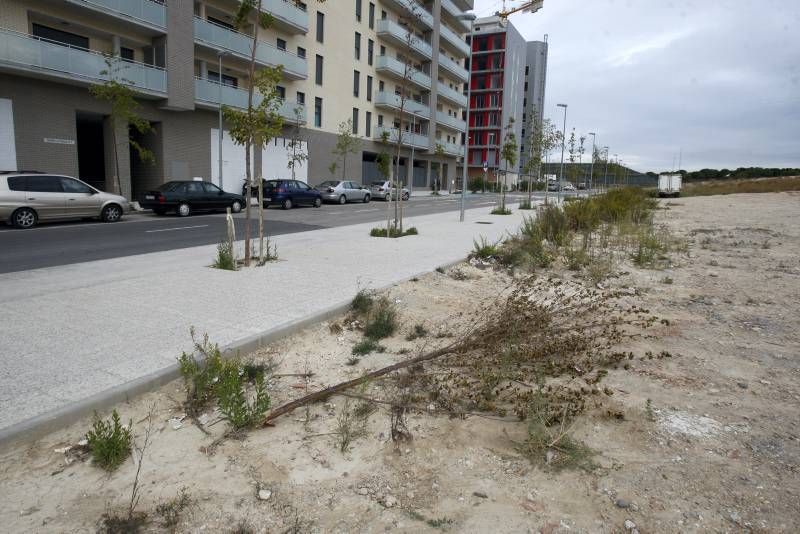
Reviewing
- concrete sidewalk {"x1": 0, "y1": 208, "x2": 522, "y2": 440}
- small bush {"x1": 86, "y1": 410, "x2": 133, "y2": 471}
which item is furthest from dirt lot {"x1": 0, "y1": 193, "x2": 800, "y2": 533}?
concrete sidewalk {"x1": 0, "y1": 208, "x2": 522, "y2": 440}

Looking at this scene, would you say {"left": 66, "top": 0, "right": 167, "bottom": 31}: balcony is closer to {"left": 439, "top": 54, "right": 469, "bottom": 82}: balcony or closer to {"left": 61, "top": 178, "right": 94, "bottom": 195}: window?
{"left": 61, "top": 178, "right": 94, "bottom": 195}: window

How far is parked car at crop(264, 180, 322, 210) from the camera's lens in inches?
1048

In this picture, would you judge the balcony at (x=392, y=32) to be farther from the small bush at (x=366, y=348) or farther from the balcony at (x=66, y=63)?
the small bush at (x=366, y=348)

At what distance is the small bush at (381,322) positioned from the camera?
18.0ft

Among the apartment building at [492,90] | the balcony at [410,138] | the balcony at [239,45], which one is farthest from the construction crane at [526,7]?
the balcony at [239,45]

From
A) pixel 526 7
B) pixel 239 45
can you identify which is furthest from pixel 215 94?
pixel 526 7

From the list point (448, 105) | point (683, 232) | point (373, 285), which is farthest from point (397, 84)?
point (373, 285)

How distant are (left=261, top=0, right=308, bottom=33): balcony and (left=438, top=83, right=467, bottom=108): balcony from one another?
25555 mm

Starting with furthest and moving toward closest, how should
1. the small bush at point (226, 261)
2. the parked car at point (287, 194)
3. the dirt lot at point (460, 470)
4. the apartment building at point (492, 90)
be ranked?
the apartment building at point (492, 90) < the parked car at point (287, 194) < the small bush at point (226, 261) < the dirt lot at point (460, 470)

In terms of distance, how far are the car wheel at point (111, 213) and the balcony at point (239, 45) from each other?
418 inches

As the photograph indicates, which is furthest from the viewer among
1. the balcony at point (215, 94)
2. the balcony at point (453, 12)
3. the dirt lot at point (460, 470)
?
the balcony at point (453, 12)

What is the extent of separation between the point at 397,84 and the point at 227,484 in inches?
2008

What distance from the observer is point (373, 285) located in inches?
298

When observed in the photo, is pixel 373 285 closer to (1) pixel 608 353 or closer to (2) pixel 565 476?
(1) pixel 608 353
